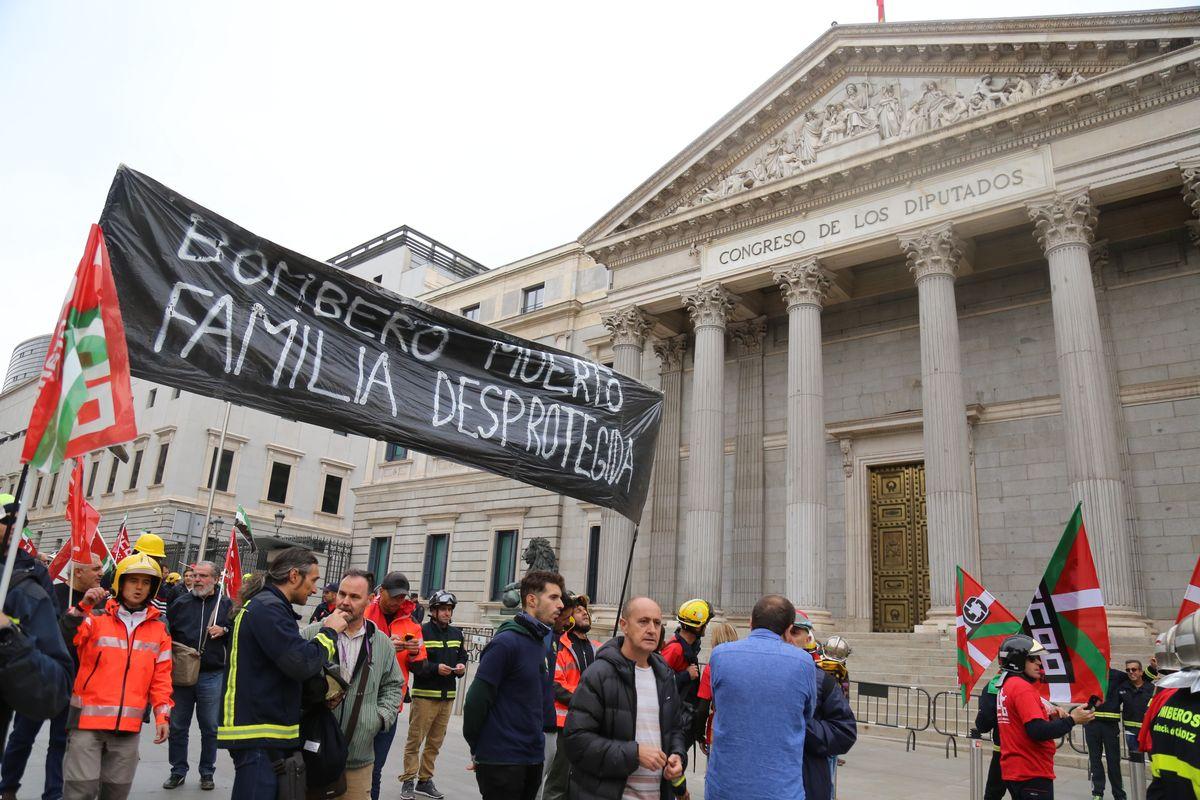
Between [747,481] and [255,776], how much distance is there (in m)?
21.5

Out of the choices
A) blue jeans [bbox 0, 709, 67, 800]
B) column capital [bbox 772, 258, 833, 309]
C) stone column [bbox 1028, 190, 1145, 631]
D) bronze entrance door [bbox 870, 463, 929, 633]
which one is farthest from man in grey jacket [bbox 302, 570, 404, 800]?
bronze entrance door [bbox 870, 463, 929, 633]

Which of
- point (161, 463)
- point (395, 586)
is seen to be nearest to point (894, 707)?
point (395, 586)

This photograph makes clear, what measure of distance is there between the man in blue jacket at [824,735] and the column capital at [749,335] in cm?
2141

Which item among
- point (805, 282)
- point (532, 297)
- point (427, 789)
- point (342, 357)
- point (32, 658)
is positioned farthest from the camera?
point (532, 297)

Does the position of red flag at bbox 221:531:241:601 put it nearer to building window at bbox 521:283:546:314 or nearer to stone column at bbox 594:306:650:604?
stone column at bbox 594:306:650:604

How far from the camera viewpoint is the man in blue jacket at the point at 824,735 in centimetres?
467

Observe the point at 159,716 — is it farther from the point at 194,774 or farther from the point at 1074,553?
the point at 1074,553

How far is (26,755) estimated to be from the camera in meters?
6.52

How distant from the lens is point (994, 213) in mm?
18828

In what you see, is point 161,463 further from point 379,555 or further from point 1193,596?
point 1193,596

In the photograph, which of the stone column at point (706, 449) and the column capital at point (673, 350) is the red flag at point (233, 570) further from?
the column capital at point (673, 350)

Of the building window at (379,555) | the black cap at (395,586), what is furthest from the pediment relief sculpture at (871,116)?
the building window at (379,555)

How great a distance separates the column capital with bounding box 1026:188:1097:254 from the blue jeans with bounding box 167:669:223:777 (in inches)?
709

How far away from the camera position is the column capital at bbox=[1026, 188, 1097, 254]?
1786 centimetres
